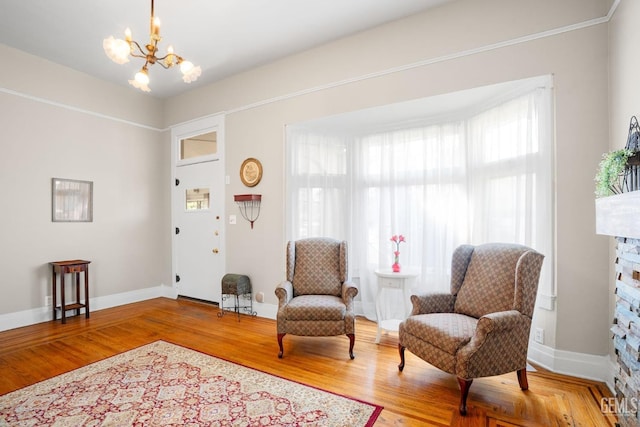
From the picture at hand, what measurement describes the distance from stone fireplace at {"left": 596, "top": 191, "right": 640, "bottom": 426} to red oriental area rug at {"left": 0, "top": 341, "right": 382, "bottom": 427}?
130 centimetres

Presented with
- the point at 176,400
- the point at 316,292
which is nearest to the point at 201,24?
the point at 316,292

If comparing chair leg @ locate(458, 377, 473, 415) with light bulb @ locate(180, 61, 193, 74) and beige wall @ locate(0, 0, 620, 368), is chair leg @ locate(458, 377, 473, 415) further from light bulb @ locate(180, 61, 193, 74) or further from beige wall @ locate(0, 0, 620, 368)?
light bulb @ locate(180, 61, 193, 74)

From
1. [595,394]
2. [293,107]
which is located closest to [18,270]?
[293,107]

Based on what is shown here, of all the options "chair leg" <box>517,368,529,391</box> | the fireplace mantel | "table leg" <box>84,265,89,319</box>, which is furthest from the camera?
"table leg" <box>84,265,89,319</box>

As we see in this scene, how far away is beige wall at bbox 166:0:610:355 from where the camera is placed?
237 cm

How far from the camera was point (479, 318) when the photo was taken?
2340 mm

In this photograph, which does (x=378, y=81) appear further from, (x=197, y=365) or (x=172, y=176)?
(x=172, y=176)

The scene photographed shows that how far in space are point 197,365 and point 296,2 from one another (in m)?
3.37

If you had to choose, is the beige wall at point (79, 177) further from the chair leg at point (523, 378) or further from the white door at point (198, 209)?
the chair leg at point (523, 378)

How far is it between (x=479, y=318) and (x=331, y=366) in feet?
4.09

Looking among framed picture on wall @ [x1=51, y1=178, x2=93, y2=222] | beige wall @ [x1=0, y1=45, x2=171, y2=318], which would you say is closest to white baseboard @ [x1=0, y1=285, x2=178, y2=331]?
beige wall @ [x1=0, y1=45, x2=171, y2=318]

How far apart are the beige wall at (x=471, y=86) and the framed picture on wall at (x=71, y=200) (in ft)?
6.74

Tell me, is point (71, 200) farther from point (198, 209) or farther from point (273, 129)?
point (273, 129)

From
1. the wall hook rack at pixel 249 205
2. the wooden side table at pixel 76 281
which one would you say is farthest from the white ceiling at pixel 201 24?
the wooden side table at pixel 76 281
